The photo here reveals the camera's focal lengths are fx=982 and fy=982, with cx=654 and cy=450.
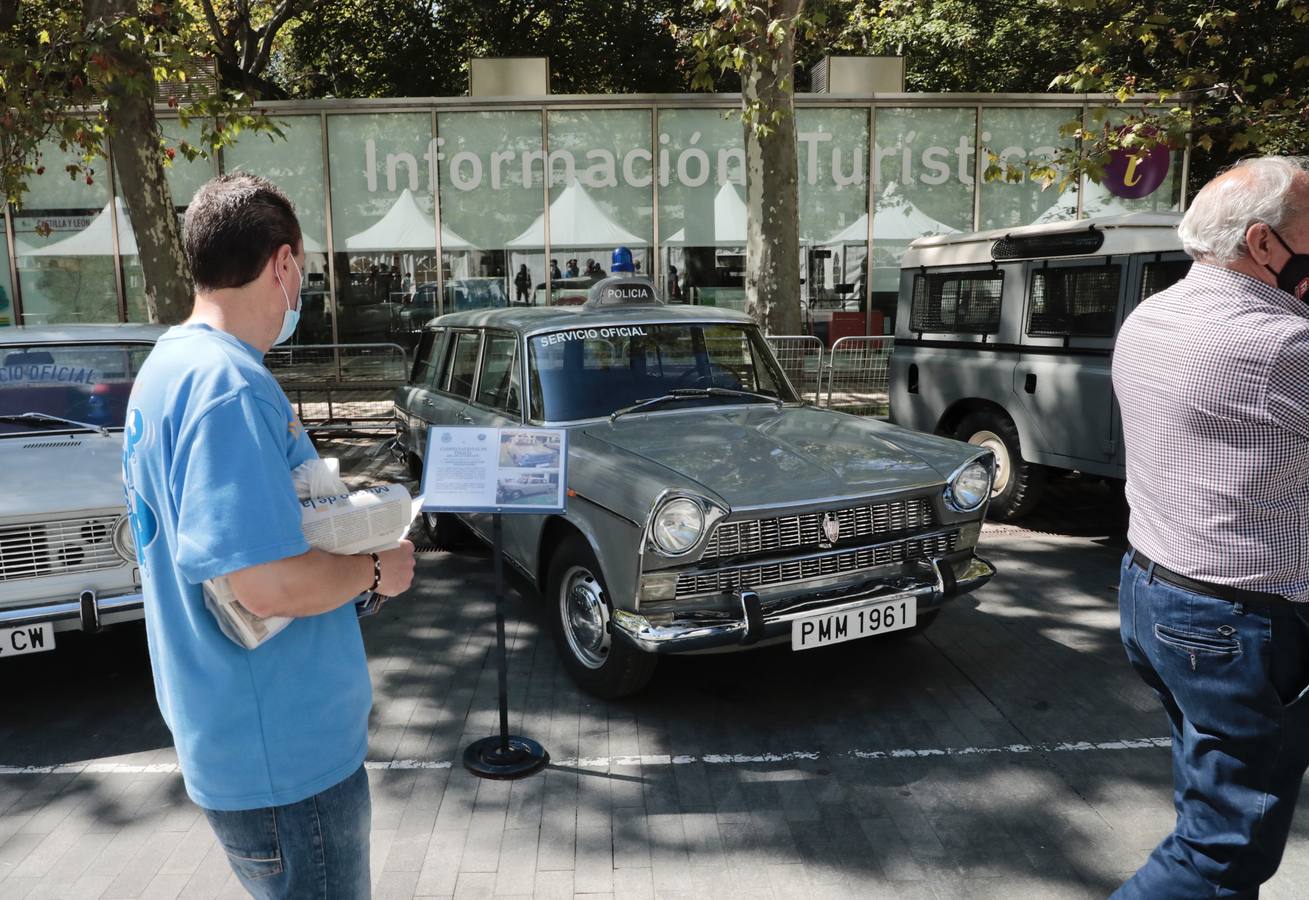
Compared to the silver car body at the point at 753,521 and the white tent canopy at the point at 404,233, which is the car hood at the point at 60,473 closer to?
the silver car body at the point at 753,521

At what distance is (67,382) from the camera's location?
5.35 metres

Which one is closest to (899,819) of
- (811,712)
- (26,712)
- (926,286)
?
(811,712)

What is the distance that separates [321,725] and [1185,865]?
1931 mm

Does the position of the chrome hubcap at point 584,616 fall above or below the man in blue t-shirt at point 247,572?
below

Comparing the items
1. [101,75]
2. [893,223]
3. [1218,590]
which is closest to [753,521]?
[1218,590]

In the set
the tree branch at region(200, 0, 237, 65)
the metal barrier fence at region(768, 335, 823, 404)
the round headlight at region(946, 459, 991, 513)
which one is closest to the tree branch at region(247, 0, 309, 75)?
the tree branch at region(200, 0, 237, 65)

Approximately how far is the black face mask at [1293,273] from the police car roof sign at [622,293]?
13.3 feet

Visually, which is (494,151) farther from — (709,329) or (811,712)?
(811,712)

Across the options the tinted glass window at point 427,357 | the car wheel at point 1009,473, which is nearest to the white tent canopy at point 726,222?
the car wheel at point 1009,473

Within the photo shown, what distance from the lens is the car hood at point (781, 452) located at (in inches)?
163

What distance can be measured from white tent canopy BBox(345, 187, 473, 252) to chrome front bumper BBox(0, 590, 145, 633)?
39.5ft

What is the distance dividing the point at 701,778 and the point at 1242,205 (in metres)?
2.68

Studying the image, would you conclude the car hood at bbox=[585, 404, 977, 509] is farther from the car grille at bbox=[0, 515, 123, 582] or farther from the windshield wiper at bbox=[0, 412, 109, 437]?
the windshield wiper at bbox=[0, 412, 109, 437]

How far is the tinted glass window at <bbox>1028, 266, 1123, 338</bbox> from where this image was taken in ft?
22.1
